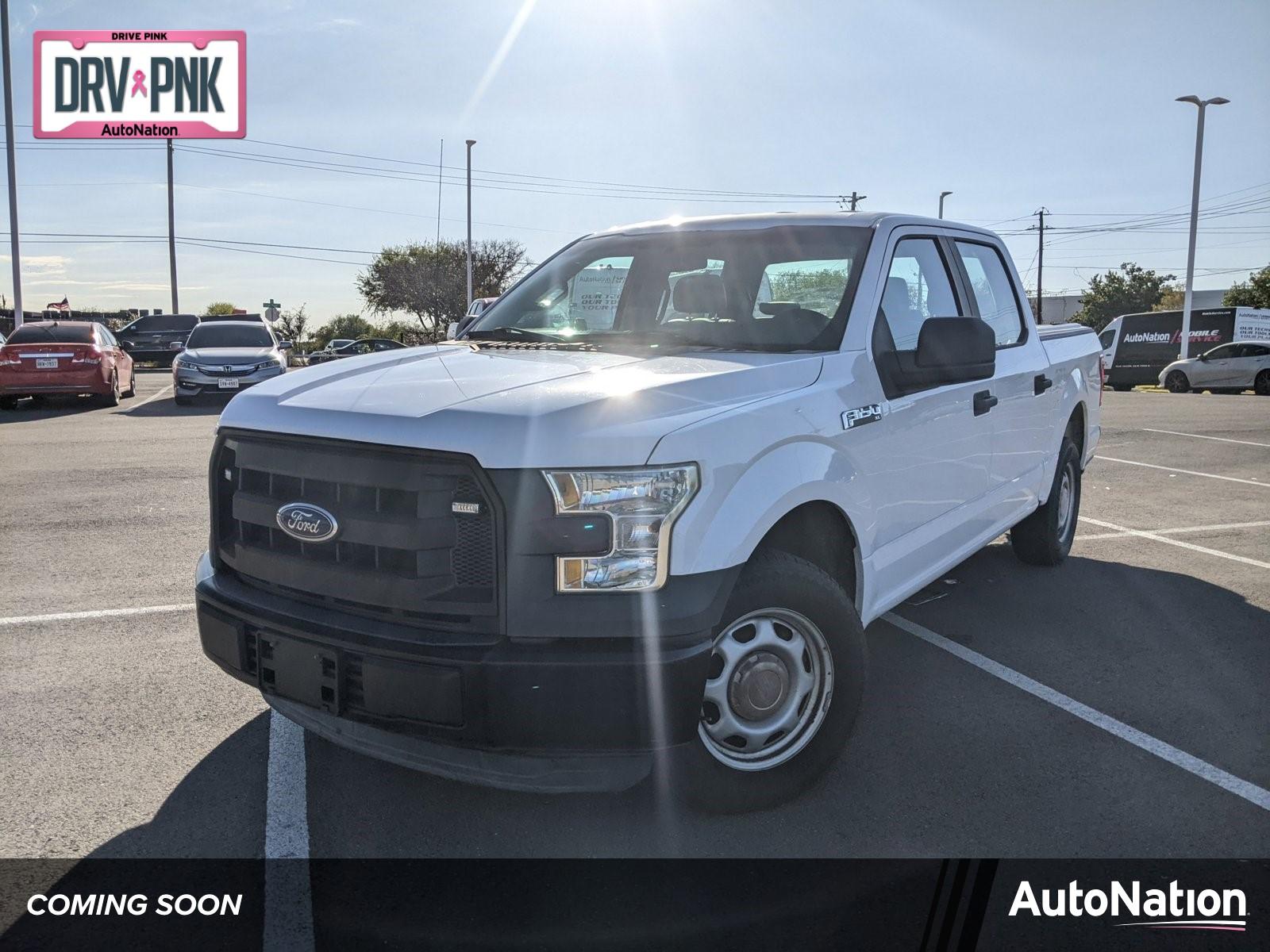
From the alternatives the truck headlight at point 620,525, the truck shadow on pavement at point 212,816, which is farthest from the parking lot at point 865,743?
the truck headlight at point 620,525

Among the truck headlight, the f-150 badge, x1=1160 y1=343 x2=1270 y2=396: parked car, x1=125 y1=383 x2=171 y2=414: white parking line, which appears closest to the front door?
the f-150 badge

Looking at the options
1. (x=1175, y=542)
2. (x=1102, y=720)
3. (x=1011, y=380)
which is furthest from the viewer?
(x=1175, y=542)

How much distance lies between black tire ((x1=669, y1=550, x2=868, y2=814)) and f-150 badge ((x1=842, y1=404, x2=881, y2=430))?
19.9 inches

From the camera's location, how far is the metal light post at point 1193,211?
32562mm

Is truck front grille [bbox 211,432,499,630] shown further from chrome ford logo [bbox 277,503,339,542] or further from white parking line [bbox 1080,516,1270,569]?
white parking line [bbox 1080,516,1270,569]

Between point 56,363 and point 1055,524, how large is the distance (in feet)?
51.8

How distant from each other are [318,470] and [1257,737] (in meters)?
3.41

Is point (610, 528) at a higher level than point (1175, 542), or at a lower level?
higher

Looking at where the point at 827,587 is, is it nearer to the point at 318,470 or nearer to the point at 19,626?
the point at 318,470

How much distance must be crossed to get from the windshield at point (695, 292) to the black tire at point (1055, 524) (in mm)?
2711

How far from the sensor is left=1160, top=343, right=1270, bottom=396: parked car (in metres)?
25.9

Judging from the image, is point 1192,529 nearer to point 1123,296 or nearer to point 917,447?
point 917,447

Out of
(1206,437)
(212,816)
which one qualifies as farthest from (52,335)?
(1206,437)

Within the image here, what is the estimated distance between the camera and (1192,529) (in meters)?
7.82
